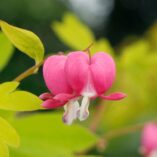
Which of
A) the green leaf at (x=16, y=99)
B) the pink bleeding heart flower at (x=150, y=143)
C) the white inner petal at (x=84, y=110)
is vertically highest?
the green leaf at (x=16, y=99)

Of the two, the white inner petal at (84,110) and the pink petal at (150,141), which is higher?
the white inner petal at (84,110)

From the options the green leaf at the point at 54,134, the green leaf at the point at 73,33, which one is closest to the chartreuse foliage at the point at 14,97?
the green leaf at the point at 54,134

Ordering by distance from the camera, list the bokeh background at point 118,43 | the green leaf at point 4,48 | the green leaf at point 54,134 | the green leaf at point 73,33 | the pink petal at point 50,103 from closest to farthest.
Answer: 1. the pink petal at point 50,103
2. the green leaf at point 4,48
3. the green leaf at point 54,134
4. the green leaf at point 73,33
5. the bokeh background at point 118,43

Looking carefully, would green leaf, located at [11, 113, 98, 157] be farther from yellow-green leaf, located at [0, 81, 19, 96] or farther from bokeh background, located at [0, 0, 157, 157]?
bokeh background, located at [0, 0, 157, 157]

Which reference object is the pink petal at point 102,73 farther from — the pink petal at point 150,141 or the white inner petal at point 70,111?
the pink petal at point 150,141

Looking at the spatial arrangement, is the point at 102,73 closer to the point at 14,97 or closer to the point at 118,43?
the point at 14,97

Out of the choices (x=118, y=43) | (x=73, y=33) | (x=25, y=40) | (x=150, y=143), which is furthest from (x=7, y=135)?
(x=118, y=43)

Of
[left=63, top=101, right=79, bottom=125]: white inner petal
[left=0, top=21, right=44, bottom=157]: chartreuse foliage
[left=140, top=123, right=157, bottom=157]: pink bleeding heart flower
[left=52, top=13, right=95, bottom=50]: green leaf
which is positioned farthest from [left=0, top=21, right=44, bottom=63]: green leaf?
[left=52, top=13, right=95, bottom=50]: green leaf
